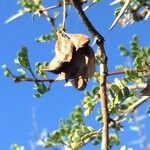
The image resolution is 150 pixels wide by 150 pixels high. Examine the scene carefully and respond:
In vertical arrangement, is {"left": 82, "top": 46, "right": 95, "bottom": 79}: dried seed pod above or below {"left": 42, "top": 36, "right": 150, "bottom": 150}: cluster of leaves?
below

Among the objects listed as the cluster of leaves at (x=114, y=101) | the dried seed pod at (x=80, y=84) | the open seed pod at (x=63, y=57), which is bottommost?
the dried seed pod at (x=80, y=84)

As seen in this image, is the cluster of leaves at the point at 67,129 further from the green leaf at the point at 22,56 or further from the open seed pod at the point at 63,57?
the open seed pod at the point at 63,57

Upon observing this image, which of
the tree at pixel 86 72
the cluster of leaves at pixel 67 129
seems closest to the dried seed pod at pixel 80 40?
the tree at pixel 86 72

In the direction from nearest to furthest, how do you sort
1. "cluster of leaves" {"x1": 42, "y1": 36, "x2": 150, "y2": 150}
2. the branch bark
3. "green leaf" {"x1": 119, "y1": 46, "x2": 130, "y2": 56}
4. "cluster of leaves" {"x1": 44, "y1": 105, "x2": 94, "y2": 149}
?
→ the branch bark < "cluster of leaves" {"x1": 42, "y1": 36, "x2": 150, "y2": 150} < "cluster of leaves" {"x1": 44, "y1": 105, "x2": 94, "y2": 149} < "green leaf" {"x1": 119, "y1": 46, "x2": 130, "y2": 56}

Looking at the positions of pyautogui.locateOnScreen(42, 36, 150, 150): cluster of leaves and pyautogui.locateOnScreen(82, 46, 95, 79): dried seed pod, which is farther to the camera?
pyautogui.locateOnScreen(42, 36, 150, 150): cluster of leaves

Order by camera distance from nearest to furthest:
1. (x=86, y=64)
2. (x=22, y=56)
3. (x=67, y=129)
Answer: (x=86, y=64) < (x=22, y=56) < (x=67, y=129)

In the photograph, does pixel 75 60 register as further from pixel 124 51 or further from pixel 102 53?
pixel 124 51

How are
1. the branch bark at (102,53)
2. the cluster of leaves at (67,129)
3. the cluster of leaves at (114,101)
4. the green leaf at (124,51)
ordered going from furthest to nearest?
the green leaf at (124,51) < the cluster of leaves at (67,129) < the cluster of leaves at (114,101) < the branch bark at (102,53)

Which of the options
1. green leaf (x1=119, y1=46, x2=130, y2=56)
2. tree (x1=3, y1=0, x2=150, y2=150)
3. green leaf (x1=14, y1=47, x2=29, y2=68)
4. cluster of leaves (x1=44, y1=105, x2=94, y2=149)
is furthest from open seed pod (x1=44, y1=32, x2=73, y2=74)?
green leaf (x1=119, y1=46, x2=130, y2=56)

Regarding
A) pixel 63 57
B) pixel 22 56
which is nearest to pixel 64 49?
pixel 63 57

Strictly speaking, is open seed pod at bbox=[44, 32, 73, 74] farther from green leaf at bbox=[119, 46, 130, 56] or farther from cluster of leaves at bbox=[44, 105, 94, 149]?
green leaf at bbox=[119, 46, 130, 56]
